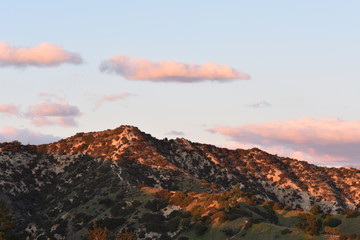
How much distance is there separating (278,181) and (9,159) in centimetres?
8246

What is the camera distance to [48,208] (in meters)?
140

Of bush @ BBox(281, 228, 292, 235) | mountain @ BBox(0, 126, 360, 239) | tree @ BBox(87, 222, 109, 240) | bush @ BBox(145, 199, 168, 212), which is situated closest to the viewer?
bush @ BBox(281, 228, 292, 235)

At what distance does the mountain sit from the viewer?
113 m

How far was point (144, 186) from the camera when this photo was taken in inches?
5241

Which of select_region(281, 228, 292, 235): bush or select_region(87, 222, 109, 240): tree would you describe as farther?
select_region(87, 222, 109, 240): tree

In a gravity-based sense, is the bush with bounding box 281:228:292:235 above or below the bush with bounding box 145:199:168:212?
below

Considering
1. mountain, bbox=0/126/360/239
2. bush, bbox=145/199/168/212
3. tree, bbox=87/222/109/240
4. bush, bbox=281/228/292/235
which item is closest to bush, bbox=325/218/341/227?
mountain, bbox=0/126/360/239

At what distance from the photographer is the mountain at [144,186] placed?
11325 centimetres

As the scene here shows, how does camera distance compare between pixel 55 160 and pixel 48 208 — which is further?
pixel 55 160

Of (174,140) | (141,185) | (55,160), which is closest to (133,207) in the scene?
(141,185)

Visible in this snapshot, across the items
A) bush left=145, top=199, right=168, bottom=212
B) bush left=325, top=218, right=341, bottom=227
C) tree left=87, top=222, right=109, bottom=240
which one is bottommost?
tree left=87, top=222, right=109, bottom=240

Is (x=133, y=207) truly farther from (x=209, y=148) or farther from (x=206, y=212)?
(x=209, y=148)

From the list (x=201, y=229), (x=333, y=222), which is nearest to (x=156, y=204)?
(x=201, y=229)

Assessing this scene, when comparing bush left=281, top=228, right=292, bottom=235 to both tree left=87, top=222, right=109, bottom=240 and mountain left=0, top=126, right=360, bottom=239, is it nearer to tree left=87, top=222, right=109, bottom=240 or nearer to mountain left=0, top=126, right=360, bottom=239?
mountain left=0, top=126, right=360, bottom=239
